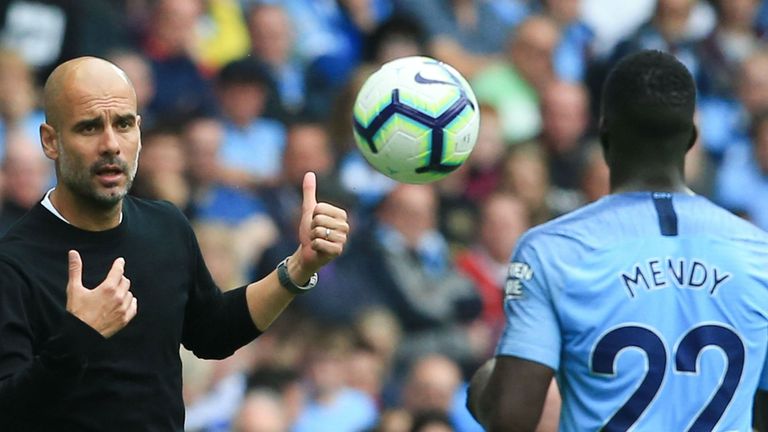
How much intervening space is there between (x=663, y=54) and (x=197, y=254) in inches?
67.0

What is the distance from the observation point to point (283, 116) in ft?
36.5

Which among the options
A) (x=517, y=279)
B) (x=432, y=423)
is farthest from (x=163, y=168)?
(x=517, y=279)

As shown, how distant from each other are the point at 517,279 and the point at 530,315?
4.8 inches

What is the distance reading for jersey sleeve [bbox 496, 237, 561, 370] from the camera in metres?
4.60

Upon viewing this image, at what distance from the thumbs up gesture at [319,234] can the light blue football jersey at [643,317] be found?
2.31 feet

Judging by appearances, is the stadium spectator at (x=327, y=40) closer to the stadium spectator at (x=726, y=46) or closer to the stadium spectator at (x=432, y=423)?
the stadium spectator at (x=432, y=423)

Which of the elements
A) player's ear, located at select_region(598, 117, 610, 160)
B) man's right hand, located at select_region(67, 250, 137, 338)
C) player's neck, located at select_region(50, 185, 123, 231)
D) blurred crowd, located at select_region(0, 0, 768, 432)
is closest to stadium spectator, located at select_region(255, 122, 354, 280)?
blurred crowd, located at select_region(0, 0, 768, 432)

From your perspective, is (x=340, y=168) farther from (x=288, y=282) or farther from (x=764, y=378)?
(x=764, y=378)

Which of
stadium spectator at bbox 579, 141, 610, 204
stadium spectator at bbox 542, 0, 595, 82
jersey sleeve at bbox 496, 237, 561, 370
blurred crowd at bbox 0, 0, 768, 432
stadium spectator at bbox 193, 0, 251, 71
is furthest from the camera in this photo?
stadium spectator at bbox 542, 0, 595, 82

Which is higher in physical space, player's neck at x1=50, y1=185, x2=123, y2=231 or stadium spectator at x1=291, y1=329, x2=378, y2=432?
player's neck at x1=50, y1=185, x2=123, y2=231

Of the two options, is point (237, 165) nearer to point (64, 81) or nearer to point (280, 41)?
point (280, 41)

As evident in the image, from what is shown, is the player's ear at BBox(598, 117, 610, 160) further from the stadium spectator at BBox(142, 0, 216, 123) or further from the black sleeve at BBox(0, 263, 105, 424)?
the stadium spectator at BBox(142, 0, 216, 123)

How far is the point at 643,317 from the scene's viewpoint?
4.64m

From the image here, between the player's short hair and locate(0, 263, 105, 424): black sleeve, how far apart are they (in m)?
1.69
